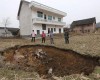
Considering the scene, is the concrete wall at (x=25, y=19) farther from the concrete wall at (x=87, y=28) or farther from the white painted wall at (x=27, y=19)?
the concrete wall at (x=87, y=28)

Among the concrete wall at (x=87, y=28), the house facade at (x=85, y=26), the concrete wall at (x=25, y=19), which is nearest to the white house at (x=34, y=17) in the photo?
the concrete wall at (x=25, y=19)

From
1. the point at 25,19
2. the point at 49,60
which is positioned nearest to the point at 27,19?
the point at 25,19

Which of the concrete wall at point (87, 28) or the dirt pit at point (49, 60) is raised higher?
the concrete wall at point (87, 28)

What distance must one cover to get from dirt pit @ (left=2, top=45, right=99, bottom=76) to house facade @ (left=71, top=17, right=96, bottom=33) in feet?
117

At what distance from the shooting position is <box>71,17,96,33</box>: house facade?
47.1 meters

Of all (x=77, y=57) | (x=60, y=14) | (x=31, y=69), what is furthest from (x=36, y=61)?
(x=60, y=14)

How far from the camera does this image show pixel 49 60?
9.84 metres

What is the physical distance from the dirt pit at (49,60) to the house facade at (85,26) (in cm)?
3551

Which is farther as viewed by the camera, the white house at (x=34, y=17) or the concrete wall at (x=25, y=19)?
the concrete wall at (x=25, y=19)

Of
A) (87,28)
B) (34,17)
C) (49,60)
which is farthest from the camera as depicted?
(87,28)

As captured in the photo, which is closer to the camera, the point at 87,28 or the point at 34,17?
the point at 34,17

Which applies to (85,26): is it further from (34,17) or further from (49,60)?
(49,60)

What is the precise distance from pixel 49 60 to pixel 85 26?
137 feet

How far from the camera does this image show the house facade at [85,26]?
1853 inches
